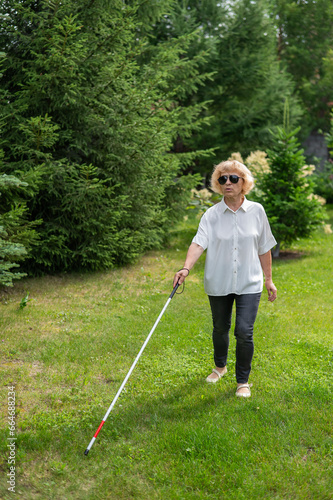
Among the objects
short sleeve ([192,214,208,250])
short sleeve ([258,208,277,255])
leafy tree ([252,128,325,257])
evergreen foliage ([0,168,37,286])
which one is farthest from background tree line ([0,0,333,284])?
short sleeve ([258,208,277,255])

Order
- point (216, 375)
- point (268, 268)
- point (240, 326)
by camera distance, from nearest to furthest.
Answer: point (240, 326) → point (268, 268) → point (216, 375)

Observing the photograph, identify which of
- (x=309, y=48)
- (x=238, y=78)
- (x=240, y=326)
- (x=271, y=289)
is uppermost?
(x=309, y=48)

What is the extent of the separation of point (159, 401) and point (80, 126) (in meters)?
4.58

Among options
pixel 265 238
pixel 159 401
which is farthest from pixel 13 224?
pixel 265 238

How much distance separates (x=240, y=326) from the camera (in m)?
3.86

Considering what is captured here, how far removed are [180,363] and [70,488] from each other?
6.11 feet

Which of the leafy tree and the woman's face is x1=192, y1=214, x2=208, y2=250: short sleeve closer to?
the woman's face

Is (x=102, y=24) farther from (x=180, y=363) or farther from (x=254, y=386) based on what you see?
(x=254, y=386)

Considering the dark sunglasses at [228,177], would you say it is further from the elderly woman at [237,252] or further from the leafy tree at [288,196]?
the leafy tree at [288,196]

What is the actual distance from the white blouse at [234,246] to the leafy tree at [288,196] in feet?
16.0

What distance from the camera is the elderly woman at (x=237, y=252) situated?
3889 millimetres

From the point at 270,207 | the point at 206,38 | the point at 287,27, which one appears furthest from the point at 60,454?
the point at 287,27

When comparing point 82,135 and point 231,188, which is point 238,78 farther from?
point 231,188

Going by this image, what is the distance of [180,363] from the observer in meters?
4.68
